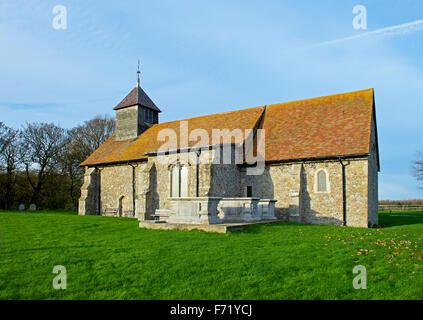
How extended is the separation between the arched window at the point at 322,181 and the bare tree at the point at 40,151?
107 ft

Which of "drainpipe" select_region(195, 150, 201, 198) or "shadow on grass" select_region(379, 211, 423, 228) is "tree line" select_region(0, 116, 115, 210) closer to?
"drainpipe" select_region(195, 150, 201, 198)

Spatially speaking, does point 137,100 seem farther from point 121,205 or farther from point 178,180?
point 178,180

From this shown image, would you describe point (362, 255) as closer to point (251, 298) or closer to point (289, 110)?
point (251, 298)

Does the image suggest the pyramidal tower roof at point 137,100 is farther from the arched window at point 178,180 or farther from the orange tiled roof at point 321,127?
the orange tiled roof at point 321,127

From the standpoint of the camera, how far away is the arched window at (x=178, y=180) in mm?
20234

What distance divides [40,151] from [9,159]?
11.0 feet

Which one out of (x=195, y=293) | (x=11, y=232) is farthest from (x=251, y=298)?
(x=11, y=232)

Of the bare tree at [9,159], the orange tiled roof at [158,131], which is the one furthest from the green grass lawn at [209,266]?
the bare tree at [9,159]

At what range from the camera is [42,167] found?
37.7 m

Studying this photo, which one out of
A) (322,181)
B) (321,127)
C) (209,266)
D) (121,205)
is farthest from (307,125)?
(121,205)

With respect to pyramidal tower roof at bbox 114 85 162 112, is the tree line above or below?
below

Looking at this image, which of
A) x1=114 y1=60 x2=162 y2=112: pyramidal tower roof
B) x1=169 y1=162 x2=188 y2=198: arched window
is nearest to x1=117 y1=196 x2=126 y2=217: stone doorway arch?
x1=169 y1=162 x2=188 y2=198: arched window

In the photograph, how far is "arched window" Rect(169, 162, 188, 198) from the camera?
20234 mm

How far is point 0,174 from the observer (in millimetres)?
34844
